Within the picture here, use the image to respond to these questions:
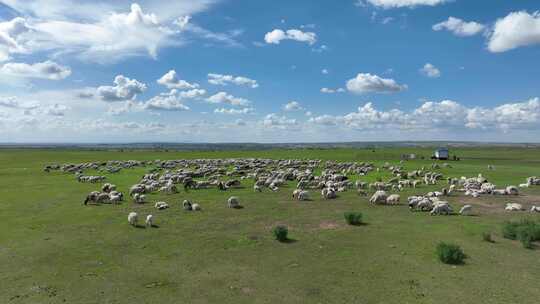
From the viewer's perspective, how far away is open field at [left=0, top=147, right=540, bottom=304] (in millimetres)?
11781

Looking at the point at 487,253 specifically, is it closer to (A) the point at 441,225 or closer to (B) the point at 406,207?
(A) the point at 441,225

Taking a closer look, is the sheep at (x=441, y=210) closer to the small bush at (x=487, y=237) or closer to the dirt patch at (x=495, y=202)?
the dirt patch at (x=495, y=202)

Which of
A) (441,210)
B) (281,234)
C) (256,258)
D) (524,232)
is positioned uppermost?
(524,232)

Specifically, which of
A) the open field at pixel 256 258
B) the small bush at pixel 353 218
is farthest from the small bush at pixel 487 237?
the small bush at pixel 353 218

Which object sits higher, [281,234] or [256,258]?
[281,234]

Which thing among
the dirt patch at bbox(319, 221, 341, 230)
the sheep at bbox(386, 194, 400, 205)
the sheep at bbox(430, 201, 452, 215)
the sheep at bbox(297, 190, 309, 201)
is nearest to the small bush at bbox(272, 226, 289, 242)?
the dirt patch at bbox(319, 221, 341, 230)

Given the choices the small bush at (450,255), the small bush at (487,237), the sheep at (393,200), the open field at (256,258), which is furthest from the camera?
the sheep at (393,200)

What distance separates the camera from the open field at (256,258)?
1178cm

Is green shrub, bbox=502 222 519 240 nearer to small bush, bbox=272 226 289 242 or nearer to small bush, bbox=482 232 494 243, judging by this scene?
small bush, bbox=482 232 494 243

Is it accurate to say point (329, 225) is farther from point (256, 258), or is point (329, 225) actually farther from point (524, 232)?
point (524, 232)

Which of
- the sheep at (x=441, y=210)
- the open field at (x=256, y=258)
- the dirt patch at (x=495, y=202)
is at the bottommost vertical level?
the open field at (x=256, y=258)

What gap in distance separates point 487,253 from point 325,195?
52.7ft

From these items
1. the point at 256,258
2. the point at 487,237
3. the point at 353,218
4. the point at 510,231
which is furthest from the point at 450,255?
the point at 256,258

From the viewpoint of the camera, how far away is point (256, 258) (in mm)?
15289
